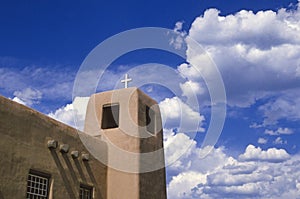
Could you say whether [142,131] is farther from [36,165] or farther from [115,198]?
[36,165]

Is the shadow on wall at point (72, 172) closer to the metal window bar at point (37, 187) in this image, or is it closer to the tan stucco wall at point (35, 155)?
the tan stucco wall at point (35, 155)

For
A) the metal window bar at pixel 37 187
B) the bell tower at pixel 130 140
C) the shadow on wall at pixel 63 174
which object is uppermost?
the bell tower at pixel 130 140

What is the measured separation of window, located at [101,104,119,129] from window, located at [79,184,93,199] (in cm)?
416

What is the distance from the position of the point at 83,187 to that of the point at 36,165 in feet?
11.5

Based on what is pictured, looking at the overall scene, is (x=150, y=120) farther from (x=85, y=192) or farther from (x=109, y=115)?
(x=85, y=192)

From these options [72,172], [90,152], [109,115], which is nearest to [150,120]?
[109,115]

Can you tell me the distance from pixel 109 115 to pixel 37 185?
7.85 metres

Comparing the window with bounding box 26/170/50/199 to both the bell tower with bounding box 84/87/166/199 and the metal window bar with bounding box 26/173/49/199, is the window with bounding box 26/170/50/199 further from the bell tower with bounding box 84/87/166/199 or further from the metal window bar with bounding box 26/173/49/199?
the bell tower with bounding box 84/87/166/199

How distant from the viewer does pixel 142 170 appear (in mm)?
19359

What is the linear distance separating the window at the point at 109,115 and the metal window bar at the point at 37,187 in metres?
6.47

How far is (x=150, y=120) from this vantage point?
22156mm

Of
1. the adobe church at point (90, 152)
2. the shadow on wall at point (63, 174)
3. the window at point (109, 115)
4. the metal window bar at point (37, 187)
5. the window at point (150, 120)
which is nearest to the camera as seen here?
the adobe church at point (90, 152)

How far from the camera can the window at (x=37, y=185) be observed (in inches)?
558

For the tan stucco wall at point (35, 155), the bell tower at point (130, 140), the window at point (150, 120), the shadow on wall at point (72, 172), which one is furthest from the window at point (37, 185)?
the window at point (150, 120)
